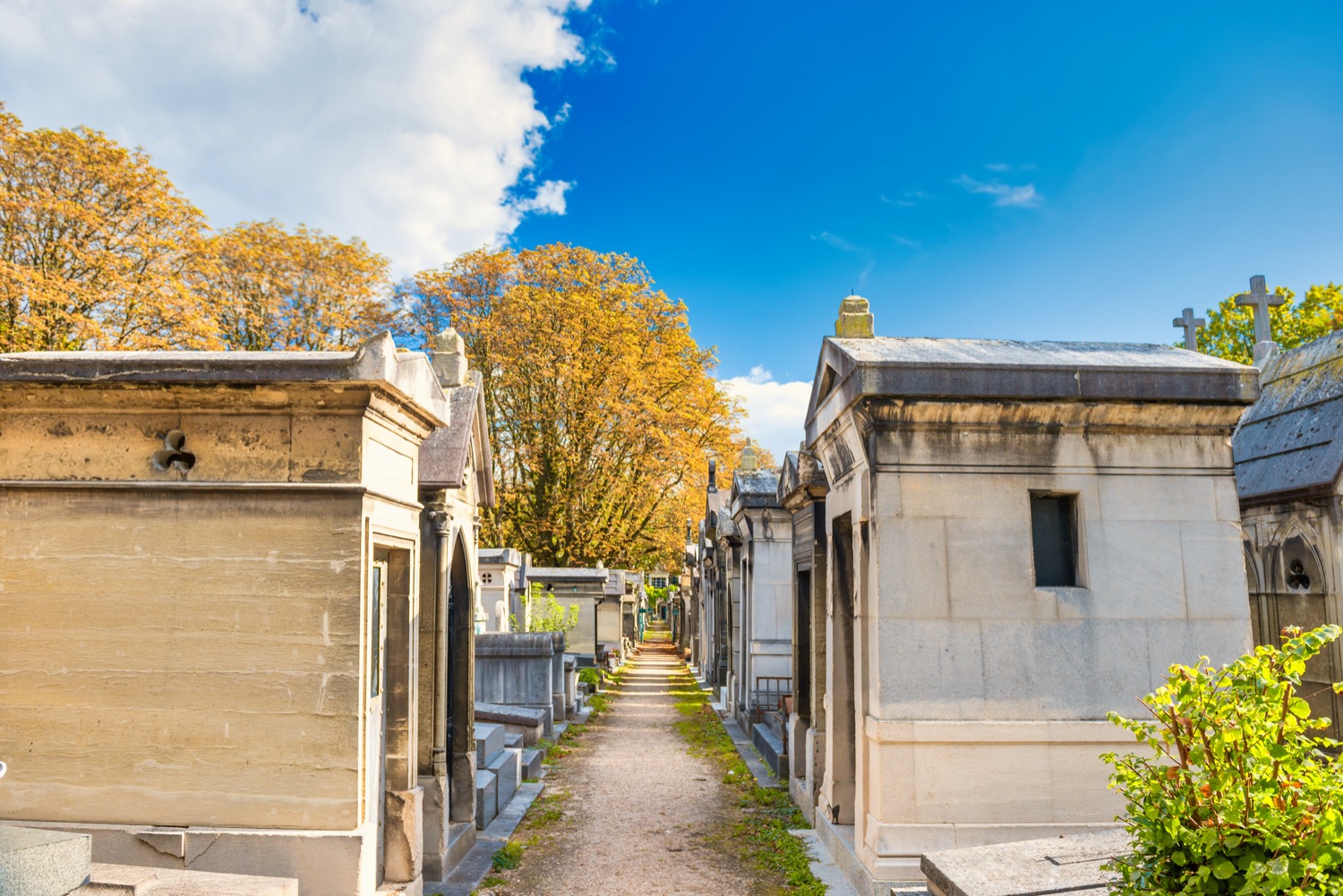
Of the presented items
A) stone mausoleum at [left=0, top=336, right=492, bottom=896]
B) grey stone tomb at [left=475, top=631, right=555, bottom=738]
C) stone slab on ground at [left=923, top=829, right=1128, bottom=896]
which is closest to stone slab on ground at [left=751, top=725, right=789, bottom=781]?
grey stone tomb at [left=475, top=631, right=555, bottom=738]

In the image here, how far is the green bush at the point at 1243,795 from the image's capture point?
9.11ft

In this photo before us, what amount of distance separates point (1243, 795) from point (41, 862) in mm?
4204

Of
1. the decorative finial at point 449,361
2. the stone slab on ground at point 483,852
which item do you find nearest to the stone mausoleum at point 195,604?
the stone slab on ground at point 483,852

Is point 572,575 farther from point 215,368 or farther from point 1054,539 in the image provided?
point 215,368

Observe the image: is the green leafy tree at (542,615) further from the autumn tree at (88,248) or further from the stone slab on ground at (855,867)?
the stone slab on ground at (855,867)

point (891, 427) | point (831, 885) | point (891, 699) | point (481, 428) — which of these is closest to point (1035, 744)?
point (891, 699)

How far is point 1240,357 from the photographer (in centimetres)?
2088

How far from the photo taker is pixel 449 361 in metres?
7.18

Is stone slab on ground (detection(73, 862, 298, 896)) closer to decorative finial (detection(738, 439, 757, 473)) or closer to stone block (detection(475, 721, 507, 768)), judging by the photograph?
stone block (detection(475, 721, 507, 768))

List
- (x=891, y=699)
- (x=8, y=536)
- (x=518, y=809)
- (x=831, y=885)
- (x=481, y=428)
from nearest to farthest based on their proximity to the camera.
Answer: (x=8, y=536) < (x=891, y=699) < (x=831, y=885) < (x=481, y=428) < (x=518, y=809)


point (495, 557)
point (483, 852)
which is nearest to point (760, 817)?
point (483, 852)

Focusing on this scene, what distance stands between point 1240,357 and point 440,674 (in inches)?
825

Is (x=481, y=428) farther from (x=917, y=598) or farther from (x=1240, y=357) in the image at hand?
(x=1240, y=357)

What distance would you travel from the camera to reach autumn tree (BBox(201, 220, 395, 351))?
22.9 m
